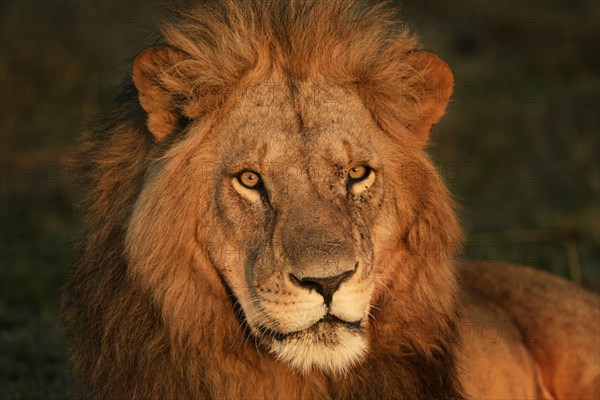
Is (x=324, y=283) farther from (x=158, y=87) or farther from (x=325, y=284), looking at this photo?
(x=158, y=87)

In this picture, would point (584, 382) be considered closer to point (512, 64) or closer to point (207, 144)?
point (207, 144)

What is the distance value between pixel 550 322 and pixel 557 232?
11.1ft

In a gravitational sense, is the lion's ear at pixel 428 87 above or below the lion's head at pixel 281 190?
above

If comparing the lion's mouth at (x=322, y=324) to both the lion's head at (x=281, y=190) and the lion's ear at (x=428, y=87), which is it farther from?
the lion's ear at (x=428, y=87)

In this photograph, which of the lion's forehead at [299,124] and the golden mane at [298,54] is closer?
the lion's forehead at [299,124]

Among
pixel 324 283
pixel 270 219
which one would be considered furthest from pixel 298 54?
pixel 324 283

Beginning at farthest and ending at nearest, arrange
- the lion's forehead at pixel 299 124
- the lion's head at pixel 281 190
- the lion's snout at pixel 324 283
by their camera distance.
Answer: the lion's forehead at pixel 299 124
the lion's head at pixel 281 190
the lion's snout at pixel 324 283

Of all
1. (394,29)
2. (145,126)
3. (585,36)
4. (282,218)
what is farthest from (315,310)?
(585,36)

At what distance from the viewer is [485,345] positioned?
4.62 meters

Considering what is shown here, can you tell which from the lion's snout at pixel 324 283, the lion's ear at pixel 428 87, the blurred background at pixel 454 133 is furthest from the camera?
the blurred background at pixel 454 133

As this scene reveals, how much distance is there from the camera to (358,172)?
3764 millimetres

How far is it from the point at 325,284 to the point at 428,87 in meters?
1.15

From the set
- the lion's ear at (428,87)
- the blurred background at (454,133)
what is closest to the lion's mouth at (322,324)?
the lion's ear at (428,87)

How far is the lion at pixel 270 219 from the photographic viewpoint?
354cm
